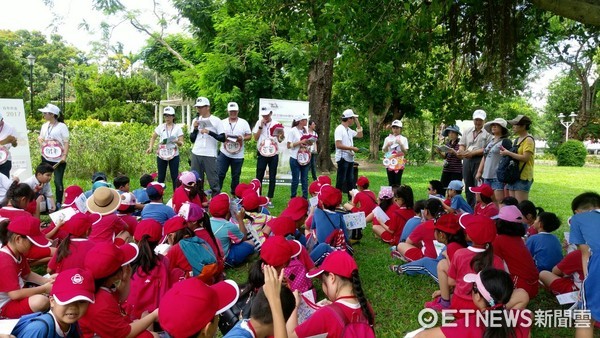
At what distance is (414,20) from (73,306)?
5025 mm

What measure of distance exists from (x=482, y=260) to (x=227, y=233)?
99.6 inches

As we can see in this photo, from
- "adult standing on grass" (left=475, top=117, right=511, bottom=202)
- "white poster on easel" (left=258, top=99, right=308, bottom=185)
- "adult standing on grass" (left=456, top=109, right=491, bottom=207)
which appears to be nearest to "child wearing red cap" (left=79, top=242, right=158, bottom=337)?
"adult standing on grass" (left=475, top=117, right=511, bottom=202)

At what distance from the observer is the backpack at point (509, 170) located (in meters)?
6.43

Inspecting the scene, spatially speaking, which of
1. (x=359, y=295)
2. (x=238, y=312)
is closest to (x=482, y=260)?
(x=359, y=295)

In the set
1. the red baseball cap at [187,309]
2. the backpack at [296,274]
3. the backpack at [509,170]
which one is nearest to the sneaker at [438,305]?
the backpack at [296,274]

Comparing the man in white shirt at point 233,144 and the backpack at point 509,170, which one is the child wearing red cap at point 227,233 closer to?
the man in white shirt at point 233,144

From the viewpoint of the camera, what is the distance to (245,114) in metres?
18.3

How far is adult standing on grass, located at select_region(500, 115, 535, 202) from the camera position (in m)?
6.37

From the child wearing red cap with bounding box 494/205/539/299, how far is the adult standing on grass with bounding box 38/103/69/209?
6.08m

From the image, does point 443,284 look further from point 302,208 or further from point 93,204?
point 93,204

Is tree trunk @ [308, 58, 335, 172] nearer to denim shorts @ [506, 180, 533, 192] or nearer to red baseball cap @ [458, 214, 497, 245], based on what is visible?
denim shorts @ [506, 180, 533, 192]

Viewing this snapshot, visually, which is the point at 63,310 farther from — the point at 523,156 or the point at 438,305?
the point at 523,156

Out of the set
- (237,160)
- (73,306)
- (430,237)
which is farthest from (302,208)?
(237,160)

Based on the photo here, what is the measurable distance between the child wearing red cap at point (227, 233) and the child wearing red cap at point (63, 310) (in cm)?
250
